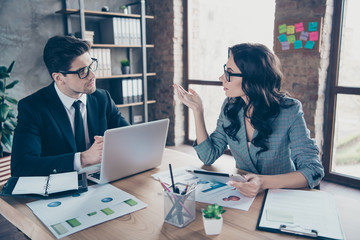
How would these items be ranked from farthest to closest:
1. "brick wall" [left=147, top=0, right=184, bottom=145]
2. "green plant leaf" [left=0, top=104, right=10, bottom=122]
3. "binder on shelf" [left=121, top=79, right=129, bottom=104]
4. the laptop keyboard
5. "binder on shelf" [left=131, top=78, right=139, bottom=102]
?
1. "brick wall" [left=147, top=0, right=184, bottom=145]
2. "binder on shelf" [left=131, top=78, right=139, bottom=102]
3. "binder on shelf" [left=121, top=79, right=129, bottom=104]
4. "green plant leaf" [left=0, top=104, right=10, bottom=122]
5. the laptop keyboard

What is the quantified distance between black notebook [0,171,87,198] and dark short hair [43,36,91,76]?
0.68m

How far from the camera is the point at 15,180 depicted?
1388mm

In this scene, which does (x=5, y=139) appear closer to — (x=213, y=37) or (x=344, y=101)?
(x=213, y=37)

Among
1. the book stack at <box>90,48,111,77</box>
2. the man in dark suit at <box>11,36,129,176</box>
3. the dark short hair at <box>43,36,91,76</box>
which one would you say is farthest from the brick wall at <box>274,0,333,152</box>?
the dark short hair at <box>43,36,91,76</box>

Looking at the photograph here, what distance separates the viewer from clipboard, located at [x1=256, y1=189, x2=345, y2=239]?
980 millimetres

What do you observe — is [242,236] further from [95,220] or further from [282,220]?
[95,220]

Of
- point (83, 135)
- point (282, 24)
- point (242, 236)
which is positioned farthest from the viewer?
point (282, 24)

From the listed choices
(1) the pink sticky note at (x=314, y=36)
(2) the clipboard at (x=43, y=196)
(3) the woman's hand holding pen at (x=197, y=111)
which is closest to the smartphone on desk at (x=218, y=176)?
(3) the woman's hand holding pen at (x=197, y=111)

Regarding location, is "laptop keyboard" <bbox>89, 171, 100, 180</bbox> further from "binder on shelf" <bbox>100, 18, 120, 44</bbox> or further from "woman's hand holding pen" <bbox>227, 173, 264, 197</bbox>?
"binder on shelf" <bbox>100, 18, 120, 44</bbox>

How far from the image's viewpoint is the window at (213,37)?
394 centimetres

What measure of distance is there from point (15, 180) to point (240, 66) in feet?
3.87

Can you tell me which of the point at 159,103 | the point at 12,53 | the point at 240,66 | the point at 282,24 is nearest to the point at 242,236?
the point at 240,66

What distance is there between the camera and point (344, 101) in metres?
3.17

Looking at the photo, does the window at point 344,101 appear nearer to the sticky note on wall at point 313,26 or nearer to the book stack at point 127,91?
the sticky note on wall at point 313,26
